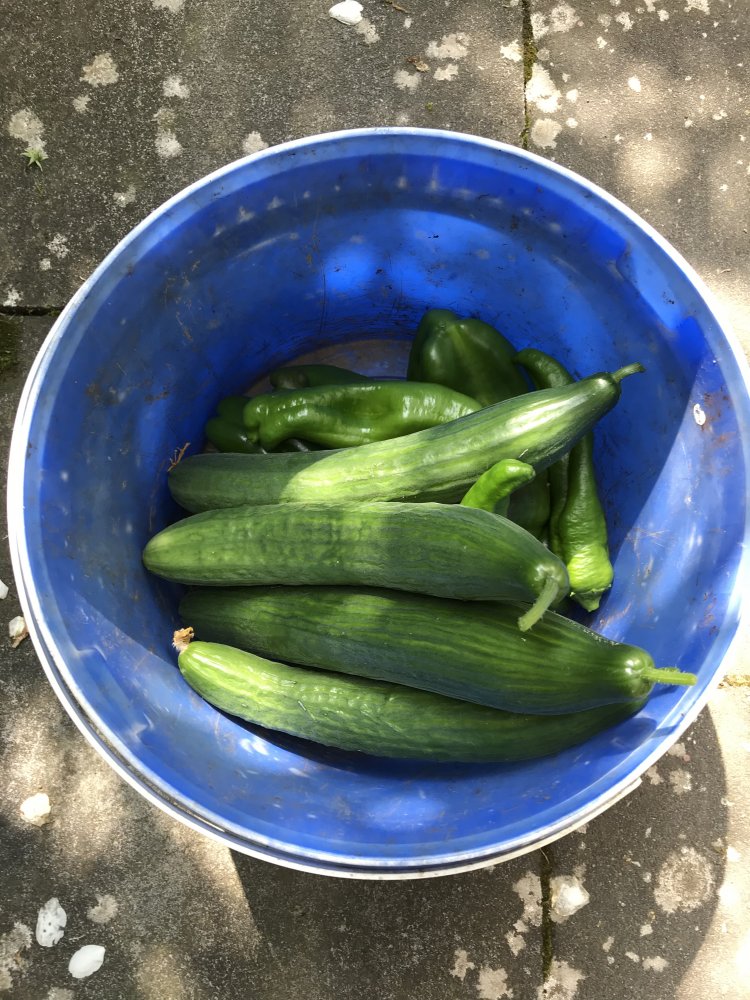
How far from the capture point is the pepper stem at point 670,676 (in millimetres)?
1379

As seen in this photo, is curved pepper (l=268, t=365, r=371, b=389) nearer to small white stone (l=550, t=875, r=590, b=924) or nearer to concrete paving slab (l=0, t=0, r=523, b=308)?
concrete paving slab (l=0, t=0, r=523, b=308)

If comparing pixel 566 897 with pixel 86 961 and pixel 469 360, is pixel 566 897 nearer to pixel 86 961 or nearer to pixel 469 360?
pixel 86 961

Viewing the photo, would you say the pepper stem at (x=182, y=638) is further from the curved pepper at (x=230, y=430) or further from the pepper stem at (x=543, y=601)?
the pepper stem at (x=543, y=601)

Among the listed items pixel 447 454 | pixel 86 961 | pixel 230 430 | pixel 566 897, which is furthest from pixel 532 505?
pixel 86 961

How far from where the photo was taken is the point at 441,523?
1394 millimetres

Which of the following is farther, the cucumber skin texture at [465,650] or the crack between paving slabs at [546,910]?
the crack between paving slabs at [546,910]

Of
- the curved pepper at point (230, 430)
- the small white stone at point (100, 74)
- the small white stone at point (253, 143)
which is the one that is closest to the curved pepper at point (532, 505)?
the curved pepper at point (230, 430)

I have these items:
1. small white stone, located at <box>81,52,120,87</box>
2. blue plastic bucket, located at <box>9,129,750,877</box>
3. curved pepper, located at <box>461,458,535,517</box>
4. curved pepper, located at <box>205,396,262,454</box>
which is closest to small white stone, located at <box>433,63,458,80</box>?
blue plastic bucket, located at <box>9,129,750,877</box>

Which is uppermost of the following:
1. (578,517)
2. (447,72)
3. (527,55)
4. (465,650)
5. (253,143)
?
(527,55)

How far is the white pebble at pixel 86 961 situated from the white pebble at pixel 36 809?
0.31 meters

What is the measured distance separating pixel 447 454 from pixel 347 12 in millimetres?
1495

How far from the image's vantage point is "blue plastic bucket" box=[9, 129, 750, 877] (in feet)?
4.62

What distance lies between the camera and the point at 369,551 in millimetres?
1446

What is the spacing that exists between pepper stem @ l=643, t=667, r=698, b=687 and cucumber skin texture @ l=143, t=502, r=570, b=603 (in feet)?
0.67
